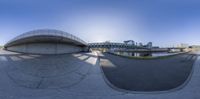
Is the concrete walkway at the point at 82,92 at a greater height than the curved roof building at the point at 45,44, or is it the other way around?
the curved roof building at the point at 45,44

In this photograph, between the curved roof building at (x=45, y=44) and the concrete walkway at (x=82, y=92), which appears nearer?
the concrete walkway at (x=82, y=92)

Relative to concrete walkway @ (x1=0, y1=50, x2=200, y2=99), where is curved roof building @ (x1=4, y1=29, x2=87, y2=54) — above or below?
above

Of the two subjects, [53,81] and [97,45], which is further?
[97,45]

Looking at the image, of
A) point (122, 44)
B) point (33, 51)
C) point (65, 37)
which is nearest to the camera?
point (65, 37)

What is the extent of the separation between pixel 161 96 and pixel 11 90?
259 inches

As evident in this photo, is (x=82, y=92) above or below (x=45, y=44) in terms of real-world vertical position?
below

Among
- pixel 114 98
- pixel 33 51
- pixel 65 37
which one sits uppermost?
pixel 65 37

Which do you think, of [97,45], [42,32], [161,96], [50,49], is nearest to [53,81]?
[161,96]

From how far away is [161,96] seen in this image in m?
6.33

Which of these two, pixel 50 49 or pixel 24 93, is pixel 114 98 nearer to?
pixel 24 93

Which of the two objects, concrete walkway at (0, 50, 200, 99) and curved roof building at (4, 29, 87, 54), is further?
curved roof building at (4, 29, 87, 54)

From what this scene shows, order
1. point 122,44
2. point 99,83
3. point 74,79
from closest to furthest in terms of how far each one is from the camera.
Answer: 1. point 99,83
2. point 74,79
3. point 122,44

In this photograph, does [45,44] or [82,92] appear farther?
[45,44]

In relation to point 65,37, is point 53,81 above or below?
below
